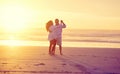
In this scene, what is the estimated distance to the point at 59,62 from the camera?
18953mm

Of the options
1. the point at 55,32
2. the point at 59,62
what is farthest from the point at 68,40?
the point at 59,62

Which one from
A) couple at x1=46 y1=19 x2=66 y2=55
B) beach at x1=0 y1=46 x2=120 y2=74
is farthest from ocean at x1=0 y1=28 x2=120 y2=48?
couple at x1=46 y1=19 x2=66 y2=55

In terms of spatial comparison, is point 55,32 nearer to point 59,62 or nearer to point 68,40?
point 59,62

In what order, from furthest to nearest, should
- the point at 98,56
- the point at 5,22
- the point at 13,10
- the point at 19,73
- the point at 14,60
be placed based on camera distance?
the point at 13,10
the point at 5,22
the point at 98,56
the point at 14,60
the point at 19,73

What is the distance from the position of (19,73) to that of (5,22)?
55257mm

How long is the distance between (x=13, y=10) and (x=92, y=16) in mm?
14987

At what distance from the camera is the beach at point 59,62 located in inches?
654

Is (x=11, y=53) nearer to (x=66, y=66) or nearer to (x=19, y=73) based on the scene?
(x=66, y=66)

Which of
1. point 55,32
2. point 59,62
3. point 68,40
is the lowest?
point 68,40

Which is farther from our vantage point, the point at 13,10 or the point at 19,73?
the point at 13,10

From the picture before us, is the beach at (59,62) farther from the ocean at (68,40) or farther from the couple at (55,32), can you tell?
the ocean at (68,40)

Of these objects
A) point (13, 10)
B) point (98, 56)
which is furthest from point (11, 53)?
point (13, 10)

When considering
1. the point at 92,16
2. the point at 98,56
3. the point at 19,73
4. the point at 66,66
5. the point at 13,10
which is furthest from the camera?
the point at 92,16

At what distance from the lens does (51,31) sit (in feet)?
73.6
